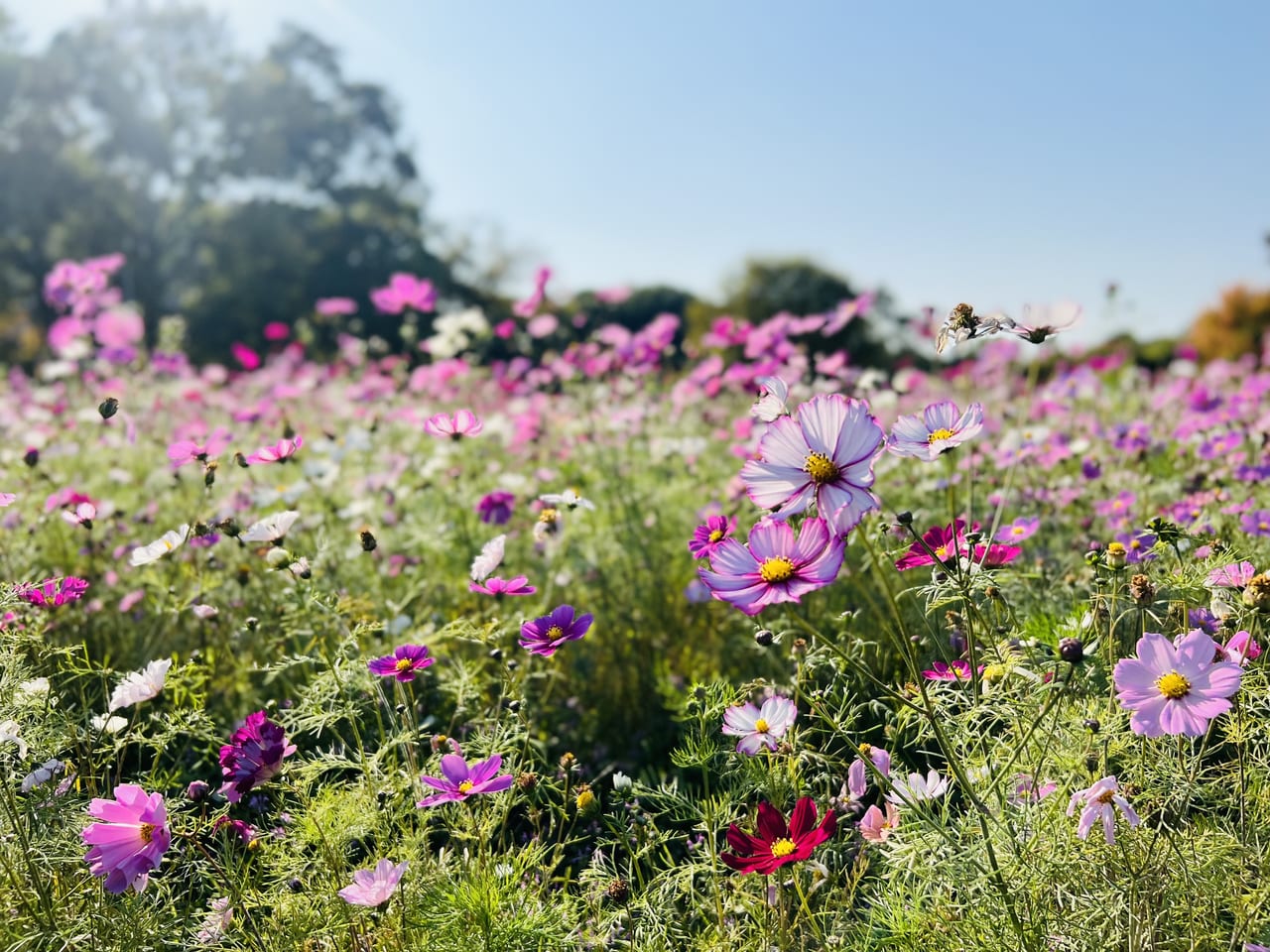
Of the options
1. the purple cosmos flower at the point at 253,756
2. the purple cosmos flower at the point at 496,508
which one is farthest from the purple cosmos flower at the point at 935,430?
the purple cosmos flower at the point at 496,508

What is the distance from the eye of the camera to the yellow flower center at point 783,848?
123 centimetres

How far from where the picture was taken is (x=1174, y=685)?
1119mm

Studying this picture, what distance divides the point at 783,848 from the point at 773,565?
39 centimetres

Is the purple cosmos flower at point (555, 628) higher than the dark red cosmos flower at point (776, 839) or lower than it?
higher

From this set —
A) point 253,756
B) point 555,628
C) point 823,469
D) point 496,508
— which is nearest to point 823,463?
point 823,469

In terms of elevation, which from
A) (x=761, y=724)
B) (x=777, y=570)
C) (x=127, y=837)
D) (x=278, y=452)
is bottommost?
(x=127, y=837)

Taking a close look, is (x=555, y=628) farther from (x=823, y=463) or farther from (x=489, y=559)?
(x=823, y=463)

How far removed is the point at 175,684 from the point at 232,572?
3.36 feet

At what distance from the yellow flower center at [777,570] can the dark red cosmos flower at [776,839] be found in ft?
1.10

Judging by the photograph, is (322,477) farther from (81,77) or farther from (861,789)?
(81,77)

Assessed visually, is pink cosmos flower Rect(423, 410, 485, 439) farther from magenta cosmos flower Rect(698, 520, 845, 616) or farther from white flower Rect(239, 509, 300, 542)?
magenta cosmos flower Rect(698, 520, 845, 616)

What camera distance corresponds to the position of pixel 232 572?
2678mm

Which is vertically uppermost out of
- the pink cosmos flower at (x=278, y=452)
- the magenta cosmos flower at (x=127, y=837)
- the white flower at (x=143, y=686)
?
the pink cosmos flower at (x=278, y=452)

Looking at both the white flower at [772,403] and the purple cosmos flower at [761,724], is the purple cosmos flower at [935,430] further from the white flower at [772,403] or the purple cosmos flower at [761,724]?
the purple cosmos flower at [761,724]
